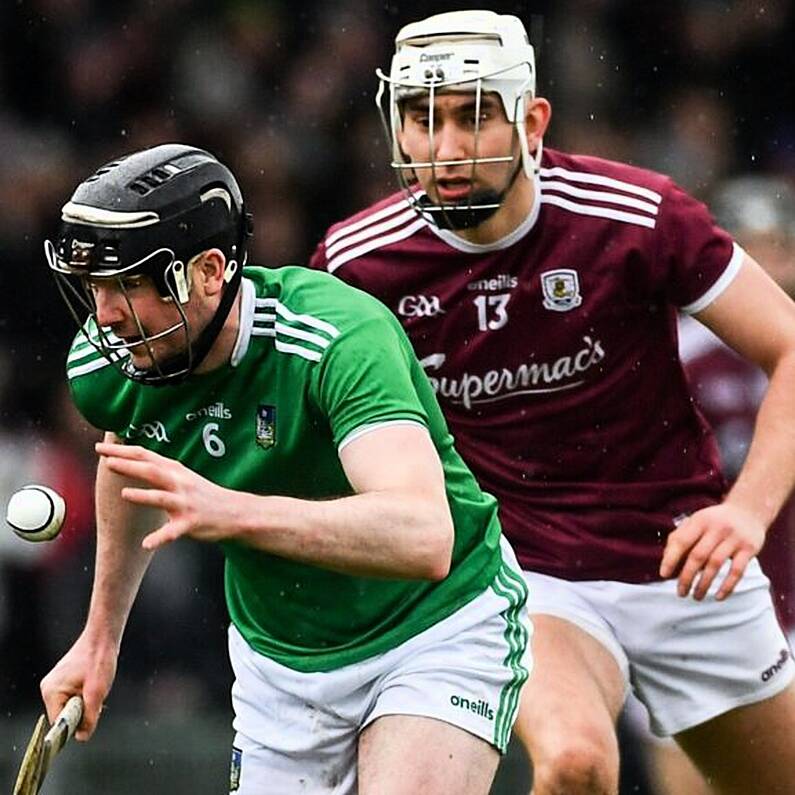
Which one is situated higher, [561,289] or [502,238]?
[502,238]

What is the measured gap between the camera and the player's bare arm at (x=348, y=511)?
11.2 ft

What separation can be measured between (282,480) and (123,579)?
547 millimetres

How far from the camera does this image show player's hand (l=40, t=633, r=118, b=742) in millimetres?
4414

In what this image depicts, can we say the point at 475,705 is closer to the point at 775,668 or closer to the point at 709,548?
the point at 709,548

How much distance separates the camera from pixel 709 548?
15.4ft

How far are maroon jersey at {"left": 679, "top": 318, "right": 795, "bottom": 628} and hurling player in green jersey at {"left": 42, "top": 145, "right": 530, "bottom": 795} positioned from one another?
270 cm

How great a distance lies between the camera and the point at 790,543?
715 cm

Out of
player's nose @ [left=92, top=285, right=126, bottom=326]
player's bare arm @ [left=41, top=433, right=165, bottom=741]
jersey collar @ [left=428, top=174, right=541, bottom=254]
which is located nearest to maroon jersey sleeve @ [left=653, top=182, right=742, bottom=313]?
jersey collar @ [left=428, top=174, right=541, bottom=254]

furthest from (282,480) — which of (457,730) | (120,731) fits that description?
(120,731)

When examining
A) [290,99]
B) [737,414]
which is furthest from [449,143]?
[290,99]

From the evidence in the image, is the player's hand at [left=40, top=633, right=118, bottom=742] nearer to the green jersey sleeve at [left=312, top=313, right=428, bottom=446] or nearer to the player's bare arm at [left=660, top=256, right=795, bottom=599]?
the green jersey sleeve at [left=312, top=313, right=428, bottom=446]

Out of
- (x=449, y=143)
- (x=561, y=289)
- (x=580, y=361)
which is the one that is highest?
(x=449, y=143)

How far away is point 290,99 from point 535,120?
4.55 m

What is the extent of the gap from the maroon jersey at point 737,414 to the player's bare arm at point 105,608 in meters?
2.82
